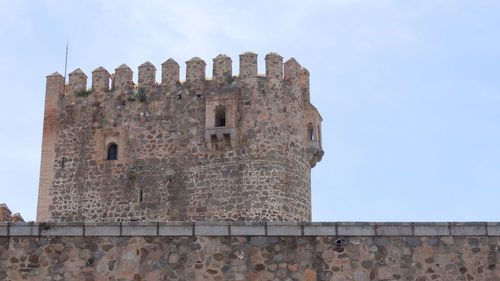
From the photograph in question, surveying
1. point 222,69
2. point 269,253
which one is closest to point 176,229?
point 269,253

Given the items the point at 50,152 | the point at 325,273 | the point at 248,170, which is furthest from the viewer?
the point at 50,152

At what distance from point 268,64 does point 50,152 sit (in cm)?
667

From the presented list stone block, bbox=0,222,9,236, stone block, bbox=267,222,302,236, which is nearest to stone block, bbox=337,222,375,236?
stone block, bbox=267,222,302,236

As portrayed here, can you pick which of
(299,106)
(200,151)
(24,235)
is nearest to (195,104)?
(200,151)

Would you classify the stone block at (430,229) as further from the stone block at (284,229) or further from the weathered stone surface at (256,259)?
the stone block at (284,229)

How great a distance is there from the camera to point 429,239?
1234cm

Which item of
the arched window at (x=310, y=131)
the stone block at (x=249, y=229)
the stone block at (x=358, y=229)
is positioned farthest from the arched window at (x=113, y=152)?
the stone block at (x=358, y=229)

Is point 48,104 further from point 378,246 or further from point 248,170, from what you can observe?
point 378,246

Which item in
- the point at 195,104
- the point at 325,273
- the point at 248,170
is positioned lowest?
the point at 325,273

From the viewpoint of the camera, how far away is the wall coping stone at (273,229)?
12320 millimetres

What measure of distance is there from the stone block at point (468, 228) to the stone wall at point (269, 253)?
0.01m

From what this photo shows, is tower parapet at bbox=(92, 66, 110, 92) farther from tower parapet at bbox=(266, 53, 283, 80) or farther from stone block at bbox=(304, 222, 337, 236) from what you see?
Result: stone block at bbox=(304, 222, 337, 236)

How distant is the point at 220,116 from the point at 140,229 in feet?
37.8

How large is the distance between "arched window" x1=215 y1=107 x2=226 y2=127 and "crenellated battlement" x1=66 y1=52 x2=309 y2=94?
739 millimetres
